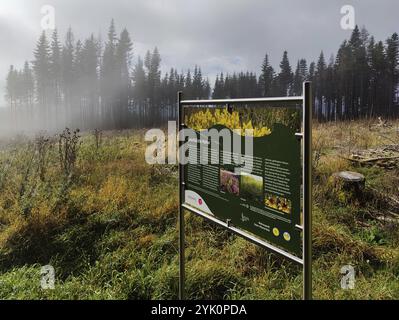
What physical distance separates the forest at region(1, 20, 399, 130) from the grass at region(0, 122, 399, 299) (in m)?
3.92

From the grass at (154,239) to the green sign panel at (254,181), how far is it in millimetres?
1282

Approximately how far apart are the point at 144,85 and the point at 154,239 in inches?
524

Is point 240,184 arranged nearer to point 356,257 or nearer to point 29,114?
point 356,257

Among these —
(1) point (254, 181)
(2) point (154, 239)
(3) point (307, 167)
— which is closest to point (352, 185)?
(2) point (154, 239)

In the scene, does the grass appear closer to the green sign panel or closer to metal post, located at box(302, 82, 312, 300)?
the green sign panel

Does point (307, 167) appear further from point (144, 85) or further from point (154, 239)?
point (144, 85)

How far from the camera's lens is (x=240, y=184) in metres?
2.67

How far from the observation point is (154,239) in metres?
5.10

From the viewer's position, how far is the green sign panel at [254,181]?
86.4 inches

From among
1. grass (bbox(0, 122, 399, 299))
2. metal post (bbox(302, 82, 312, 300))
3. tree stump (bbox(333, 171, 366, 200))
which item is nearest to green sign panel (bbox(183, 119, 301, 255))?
metal post (bbox(302, 82, 312, 300))

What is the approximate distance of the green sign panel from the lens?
2195 mm

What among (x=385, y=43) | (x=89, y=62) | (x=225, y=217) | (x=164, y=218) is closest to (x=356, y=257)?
(x=225, y=217)

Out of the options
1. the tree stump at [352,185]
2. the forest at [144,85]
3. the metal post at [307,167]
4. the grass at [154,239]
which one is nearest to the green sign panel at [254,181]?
the metal post at [307,167]

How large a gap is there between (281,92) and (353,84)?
2649 millimetres
